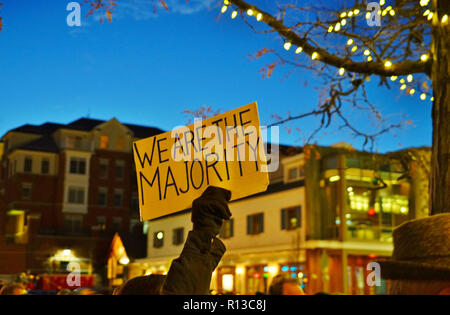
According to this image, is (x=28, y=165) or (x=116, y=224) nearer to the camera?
(x=28, y=165)

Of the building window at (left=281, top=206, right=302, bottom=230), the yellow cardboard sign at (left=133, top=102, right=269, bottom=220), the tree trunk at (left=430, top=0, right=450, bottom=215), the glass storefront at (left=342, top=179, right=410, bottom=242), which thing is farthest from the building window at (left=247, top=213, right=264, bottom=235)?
the yellow cardboard sign at (left=133, top=102, right=269, bottom=220)

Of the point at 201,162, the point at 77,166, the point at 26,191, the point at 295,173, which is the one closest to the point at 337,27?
the point at 201,162

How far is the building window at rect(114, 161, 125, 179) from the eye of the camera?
203 ft

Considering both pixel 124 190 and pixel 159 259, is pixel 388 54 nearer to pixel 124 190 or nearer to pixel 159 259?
pixel 159 259

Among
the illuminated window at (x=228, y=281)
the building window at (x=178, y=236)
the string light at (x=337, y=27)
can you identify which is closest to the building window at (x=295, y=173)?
the illuminated window at (x=228, y=281)

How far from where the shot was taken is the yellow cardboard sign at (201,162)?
2.89 meters

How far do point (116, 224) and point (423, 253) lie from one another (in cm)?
6068

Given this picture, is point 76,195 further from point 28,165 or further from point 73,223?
point 28,165

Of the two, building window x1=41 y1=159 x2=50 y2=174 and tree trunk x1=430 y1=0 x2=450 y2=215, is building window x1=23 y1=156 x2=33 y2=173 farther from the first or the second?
tree trunk x1=430 y1=0 x2=450 y2=215

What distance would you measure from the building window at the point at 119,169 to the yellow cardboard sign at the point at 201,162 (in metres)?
59.7

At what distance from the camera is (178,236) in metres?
42.1

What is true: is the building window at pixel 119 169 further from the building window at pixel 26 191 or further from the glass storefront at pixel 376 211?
the glass storefront at pixel 376 211
